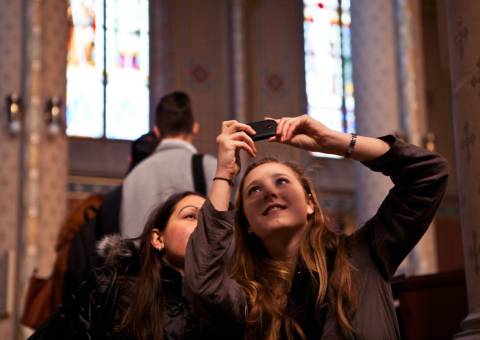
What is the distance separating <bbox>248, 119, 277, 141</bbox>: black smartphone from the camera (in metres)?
3.15

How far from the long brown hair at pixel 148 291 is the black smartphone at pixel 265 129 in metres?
0.69

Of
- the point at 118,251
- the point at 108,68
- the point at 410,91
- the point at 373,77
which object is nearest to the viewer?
the point at 118,251

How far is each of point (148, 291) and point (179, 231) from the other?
1.00ft

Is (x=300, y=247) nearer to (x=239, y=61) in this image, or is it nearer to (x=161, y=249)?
(x=161, y=249)

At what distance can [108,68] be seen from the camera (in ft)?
51.0

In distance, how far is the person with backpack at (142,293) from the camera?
338 cm

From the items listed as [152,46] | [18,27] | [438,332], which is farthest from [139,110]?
[438,332]

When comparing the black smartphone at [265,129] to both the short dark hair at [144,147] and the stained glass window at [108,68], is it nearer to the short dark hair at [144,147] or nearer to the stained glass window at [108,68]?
the short dark hair at [144,147]

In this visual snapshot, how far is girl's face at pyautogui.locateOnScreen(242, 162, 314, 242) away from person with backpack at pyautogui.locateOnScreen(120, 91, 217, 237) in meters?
1.55

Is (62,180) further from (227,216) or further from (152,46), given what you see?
(227,216)

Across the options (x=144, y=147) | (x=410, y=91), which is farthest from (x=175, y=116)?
(x=410, y=91)

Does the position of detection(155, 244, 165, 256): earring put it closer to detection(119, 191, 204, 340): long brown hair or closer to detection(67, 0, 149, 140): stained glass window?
detection(119, 191, 204, 340): long brown hair

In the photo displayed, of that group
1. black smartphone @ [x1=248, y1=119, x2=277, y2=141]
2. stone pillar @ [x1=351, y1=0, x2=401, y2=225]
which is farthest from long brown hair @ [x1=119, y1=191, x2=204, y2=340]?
stone pillar @ [x1=351, y1=0, x2=401, y2=225]

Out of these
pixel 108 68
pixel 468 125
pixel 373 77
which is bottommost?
pixel 468 125
